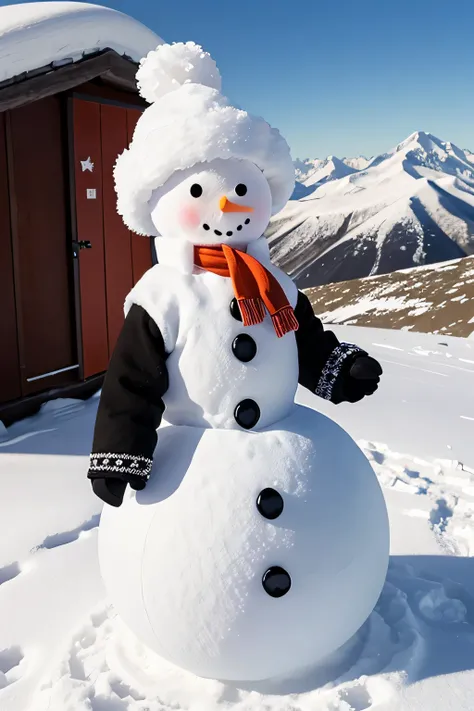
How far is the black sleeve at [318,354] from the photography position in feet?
6.10

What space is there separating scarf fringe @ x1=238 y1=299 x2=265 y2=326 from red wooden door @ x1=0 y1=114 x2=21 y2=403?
2.52 m

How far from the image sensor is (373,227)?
1198 cm

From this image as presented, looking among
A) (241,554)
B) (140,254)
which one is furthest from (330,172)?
(241,554)

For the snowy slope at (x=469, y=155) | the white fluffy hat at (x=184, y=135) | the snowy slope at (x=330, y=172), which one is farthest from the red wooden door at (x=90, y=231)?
the snowy slope at (x=469, y=155)

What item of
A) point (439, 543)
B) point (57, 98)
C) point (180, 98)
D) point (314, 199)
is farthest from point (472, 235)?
point (180, 98)

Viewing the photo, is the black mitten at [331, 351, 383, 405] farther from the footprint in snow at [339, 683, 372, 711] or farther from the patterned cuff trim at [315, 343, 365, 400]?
the footprint in snow at [339, 683, 372, 711]

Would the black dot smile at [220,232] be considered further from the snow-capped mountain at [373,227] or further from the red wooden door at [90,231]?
the snow-capped mountain at [373,227]

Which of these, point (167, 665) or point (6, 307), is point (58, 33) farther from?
point (167, 665)

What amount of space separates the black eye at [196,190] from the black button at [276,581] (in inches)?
35.0

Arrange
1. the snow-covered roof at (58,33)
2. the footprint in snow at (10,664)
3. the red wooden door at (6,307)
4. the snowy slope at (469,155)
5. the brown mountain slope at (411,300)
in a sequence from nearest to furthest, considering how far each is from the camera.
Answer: the footprint in snow at (10,664) < the snow-covered roof at (58,33) < the red wooden door at (6,307) < the brown mountain slope at (411,300) < the snowy slope at (469,155)

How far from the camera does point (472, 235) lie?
37.3ft

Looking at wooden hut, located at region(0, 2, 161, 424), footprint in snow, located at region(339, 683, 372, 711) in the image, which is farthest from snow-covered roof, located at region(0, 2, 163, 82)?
footprint in snow, located at region(339, 683, 372, 711)

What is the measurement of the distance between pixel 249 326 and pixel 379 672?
0.95 m

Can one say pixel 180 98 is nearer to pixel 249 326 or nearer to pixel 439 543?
pixel 249 326
